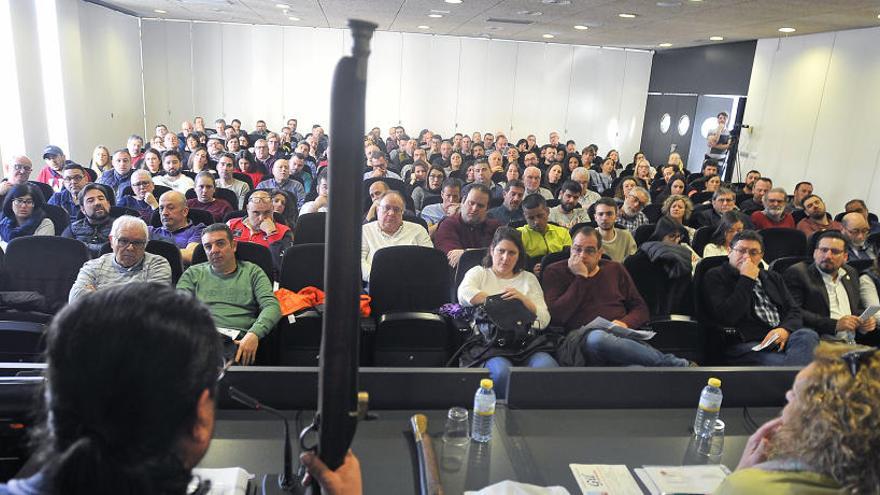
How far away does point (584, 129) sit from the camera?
15.2 metres

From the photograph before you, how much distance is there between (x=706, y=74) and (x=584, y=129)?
365 cm

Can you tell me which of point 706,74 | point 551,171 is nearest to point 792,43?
point 706,74

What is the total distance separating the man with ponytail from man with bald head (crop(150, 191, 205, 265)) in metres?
3.56

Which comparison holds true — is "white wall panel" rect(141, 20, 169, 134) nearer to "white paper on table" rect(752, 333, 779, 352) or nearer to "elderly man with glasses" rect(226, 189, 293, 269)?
"elderly man with glasses" rect(226, 189, 293, 269)

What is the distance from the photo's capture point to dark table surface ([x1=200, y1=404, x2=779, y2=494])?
4.99 ft

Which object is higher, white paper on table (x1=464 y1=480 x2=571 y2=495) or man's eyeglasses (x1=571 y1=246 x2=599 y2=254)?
man's eyeglasses (x1=571 y1=246 x2=599 y2=254)

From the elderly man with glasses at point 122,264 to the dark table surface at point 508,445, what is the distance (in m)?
1.72

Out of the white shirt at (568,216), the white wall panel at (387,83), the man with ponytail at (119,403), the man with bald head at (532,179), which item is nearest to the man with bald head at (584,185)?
the man with bald head at (532,179)

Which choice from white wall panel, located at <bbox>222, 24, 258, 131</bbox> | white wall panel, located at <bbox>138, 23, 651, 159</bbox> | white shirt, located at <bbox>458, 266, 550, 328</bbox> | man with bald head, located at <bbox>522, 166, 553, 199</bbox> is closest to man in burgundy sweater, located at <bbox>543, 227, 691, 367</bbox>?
white shirt, located at <bbox>458, 266, 550, 328</bbox>

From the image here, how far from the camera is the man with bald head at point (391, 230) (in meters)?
4.25

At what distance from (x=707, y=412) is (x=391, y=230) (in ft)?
9.37

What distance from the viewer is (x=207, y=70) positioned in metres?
13.8

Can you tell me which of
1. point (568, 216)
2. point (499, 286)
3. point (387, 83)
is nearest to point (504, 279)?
point (499, 286)

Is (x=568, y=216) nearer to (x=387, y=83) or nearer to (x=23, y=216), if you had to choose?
(x=23, y=216)
